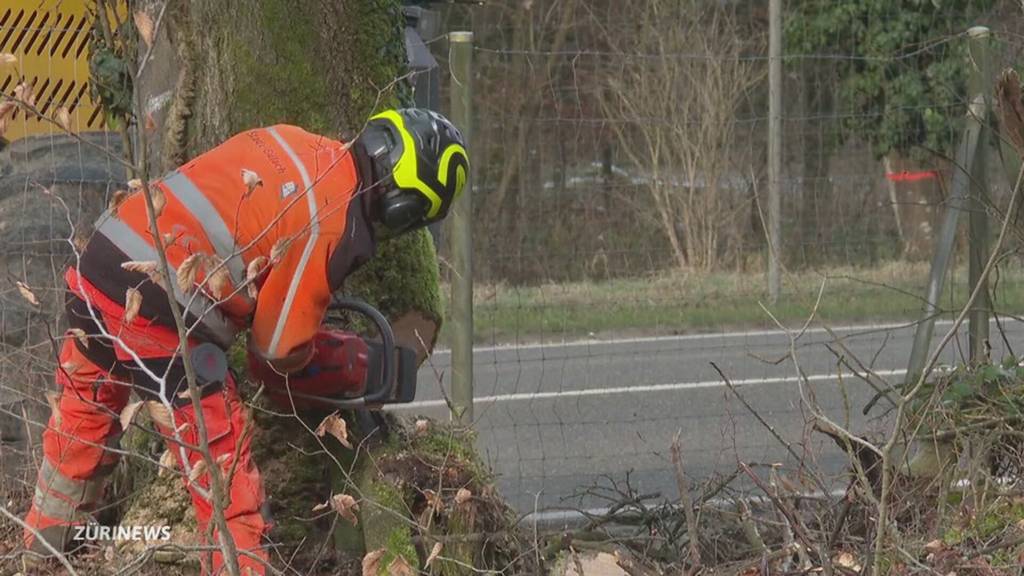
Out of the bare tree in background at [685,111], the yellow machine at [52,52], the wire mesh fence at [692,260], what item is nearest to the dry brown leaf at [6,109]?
the wire mesh fence at [692,260]

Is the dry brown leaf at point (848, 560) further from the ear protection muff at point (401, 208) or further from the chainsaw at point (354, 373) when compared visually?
the ear protection muff at point (401, 208)

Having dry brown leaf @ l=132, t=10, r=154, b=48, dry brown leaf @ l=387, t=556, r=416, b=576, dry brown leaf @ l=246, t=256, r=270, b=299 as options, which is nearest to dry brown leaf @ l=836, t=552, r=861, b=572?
dry brown leaf @ l=387, t=556, r=416, b=576

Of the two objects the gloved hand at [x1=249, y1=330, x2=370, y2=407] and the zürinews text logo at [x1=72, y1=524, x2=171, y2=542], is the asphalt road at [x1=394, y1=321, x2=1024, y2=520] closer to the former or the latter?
the gloved hand at [x1=249, y1=330, x2=370, y2=407]

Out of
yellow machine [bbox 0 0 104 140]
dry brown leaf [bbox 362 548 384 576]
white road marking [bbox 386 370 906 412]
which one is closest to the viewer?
dry brown leaf [bbox 362 548 384 576]

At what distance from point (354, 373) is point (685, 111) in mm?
10155

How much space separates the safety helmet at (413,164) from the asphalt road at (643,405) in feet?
6.60

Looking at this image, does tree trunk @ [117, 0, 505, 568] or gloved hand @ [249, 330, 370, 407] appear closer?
gloved hand @ [249, 330, 370, 407]

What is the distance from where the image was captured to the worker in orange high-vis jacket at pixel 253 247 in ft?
13.1

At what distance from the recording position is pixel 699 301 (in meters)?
9.88

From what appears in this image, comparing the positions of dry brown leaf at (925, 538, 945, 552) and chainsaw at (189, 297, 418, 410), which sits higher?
chainsaw at (189, 297, 418, 410)

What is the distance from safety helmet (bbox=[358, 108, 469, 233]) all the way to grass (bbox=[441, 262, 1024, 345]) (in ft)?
8.07

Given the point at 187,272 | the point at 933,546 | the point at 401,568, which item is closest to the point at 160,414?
the point at 187,272

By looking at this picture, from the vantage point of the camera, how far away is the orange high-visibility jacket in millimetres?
4004

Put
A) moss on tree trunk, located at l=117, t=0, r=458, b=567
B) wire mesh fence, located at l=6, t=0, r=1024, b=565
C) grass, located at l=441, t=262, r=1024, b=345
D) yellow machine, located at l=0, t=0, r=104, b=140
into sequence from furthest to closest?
1. grass, located at l=441, t=262, r=1024, b=345
2. yellow machine, located at l=0, t=0, r=104, b=140
3. wire mesh fence, located at l=6, t=0, r=1024, b=565
4. moss on tree trunk, located at l=117, t=0, r=458, b=567
